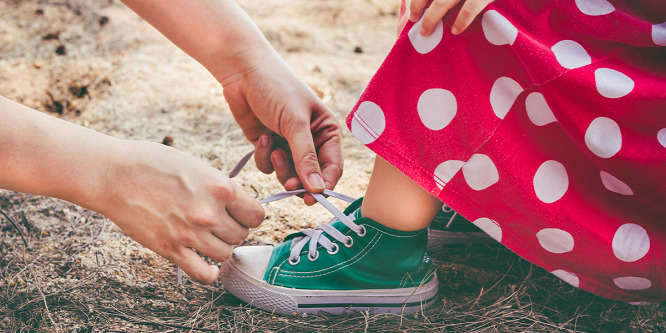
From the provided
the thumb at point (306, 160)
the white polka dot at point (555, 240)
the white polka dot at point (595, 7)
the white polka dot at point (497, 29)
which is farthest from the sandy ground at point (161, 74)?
the white polka dot at point (595, 7)

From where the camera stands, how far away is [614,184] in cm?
93

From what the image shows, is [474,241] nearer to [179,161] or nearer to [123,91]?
[179,161]

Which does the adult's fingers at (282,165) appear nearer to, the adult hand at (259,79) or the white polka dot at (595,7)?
the adult hand at (259,79)

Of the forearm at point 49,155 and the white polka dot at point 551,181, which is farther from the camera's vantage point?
the white polka dot at point 551,181

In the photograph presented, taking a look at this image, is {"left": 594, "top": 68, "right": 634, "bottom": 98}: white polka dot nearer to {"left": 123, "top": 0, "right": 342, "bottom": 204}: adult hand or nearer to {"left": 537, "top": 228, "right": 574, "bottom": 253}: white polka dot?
{"left": 537, "top": 228, "right": 574, "bottom": 253}: white polka dot

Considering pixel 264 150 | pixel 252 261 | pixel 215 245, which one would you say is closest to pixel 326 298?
pixel 252 261

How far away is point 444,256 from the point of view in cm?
138

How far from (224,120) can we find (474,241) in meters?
1.17

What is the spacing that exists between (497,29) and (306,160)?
52 cm

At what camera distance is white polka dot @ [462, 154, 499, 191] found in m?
0.95

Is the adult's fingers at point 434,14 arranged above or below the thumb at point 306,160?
above

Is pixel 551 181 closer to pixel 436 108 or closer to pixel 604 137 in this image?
pixel 604 137

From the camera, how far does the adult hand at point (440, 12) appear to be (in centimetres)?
87

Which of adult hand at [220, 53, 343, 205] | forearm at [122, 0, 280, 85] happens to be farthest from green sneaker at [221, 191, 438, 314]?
forearm at [122, 0, 280, 85]
